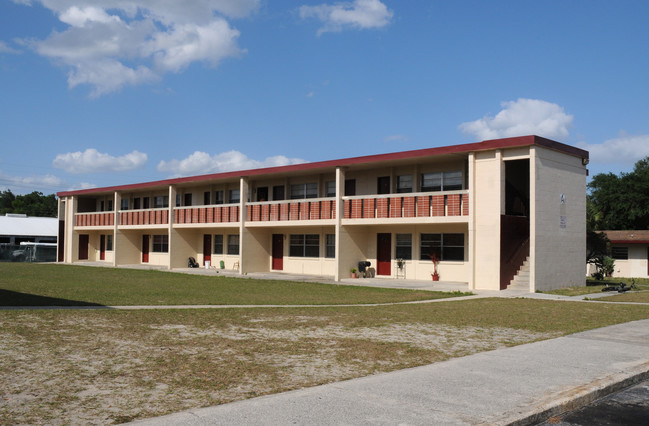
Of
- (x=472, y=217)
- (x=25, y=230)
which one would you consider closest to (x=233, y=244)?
(x=472, y=217)

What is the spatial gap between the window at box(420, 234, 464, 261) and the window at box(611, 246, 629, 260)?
58.4 feet

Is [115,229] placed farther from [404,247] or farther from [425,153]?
[425,153]

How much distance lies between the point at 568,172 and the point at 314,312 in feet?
48.8

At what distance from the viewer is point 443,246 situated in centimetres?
2789

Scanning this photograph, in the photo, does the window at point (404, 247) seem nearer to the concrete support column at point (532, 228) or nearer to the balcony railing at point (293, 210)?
the balcony railing at point (293, 210)

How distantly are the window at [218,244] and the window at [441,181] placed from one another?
16241mm

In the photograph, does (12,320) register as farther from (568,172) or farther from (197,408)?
(568,172)

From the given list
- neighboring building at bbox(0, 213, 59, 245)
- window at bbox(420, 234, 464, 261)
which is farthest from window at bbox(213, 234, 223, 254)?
neighboring building at bbox(0, 213, 59, 245)

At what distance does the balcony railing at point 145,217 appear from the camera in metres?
40.5

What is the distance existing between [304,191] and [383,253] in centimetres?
633

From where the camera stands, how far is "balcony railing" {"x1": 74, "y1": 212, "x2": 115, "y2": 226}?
45406 mm

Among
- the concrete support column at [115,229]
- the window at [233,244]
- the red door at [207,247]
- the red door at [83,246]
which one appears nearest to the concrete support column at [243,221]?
the window at [233,244]

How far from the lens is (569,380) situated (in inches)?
313

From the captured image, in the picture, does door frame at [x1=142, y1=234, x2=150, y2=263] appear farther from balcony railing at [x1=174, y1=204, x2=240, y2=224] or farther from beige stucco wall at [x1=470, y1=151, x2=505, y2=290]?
beige stucco wall at [x1=470, y1=151, x2=505, y2=290]
